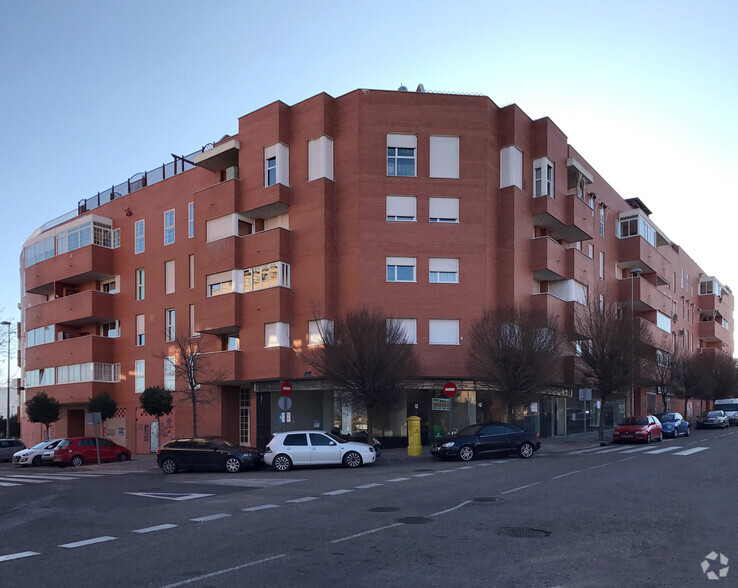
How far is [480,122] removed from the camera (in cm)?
3578

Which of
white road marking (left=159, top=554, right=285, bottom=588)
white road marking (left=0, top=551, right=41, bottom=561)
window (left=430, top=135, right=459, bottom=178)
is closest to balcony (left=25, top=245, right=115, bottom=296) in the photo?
window (left=430, top=135, right=459, bottom=178)

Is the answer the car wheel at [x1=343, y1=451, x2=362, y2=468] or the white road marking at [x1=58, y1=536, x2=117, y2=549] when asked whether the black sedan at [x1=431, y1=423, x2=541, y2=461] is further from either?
the white road marking at [x1=58, y1=536, x2=117, y2=549]

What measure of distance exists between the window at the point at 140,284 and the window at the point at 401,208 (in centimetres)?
1765

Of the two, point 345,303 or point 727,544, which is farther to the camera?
point 345,303

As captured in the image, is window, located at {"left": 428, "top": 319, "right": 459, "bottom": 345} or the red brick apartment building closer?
window, located at {"left": 428, "top": 319, "right": 459, "bottom": 345}

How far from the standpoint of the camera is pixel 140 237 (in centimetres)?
4516

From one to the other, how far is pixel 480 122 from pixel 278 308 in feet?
43.6

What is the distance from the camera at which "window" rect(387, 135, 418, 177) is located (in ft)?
116

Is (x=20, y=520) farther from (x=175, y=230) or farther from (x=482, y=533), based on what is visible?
(x=175, y=230)

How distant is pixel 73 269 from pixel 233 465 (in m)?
26.8

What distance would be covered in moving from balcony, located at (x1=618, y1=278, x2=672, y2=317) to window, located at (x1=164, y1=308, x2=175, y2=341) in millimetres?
28160

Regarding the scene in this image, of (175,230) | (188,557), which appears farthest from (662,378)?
(188,557)

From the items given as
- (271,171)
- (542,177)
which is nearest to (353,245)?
(271,171)

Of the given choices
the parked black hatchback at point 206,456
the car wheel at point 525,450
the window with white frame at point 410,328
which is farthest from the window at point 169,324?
the car wheel at point 525,450
